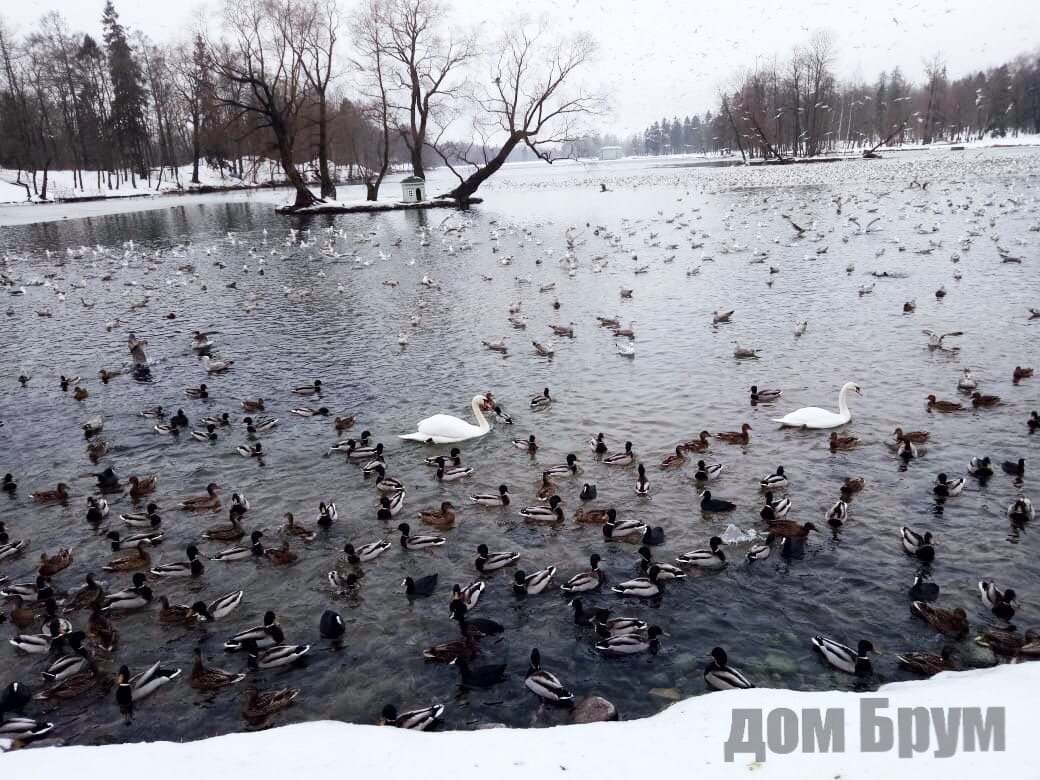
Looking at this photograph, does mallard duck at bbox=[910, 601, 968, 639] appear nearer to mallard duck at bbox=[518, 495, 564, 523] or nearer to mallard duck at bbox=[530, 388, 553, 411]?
mallard duck at bbox=[518, 495, 564, 523]

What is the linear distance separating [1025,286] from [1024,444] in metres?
14.0

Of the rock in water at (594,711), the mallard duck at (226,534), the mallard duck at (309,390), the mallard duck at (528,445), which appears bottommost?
the rock in water at (594,711)

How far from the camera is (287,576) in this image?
9875 millimetres

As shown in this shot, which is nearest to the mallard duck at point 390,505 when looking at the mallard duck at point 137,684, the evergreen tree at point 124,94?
the mallard duck at point 137,684

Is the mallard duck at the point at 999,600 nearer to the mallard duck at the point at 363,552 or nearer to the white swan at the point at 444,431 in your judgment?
the mallard duck at the point at 363,552

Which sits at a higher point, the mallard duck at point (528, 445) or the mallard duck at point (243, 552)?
the mallard duck at point (528, 445)

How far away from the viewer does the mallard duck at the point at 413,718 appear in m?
6.98

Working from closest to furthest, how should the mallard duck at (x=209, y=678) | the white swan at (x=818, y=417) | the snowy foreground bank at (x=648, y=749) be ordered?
the snowy foreground bank at (x=648, y=749), the mallard duck at (x=209, y=678), the white swan at (x=818, y=417)

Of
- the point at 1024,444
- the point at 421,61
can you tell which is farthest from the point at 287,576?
the point at 421,61

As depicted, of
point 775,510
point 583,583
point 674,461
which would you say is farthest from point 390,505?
point 775,510

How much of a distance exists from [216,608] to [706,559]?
667 centimetres

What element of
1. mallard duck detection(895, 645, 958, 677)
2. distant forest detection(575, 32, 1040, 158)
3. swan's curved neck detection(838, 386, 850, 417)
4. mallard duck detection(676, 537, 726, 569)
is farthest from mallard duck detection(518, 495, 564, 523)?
distant forest detection(575, 32, 1040, 158)

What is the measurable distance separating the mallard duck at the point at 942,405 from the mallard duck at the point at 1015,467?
283 cm

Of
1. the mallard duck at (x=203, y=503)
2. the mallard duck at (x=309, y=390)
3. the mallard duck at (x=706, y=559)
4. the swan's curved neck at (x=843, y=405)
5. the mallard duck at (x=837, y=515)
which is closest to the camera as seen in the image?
the mallard duck at (x=706, y=559)
